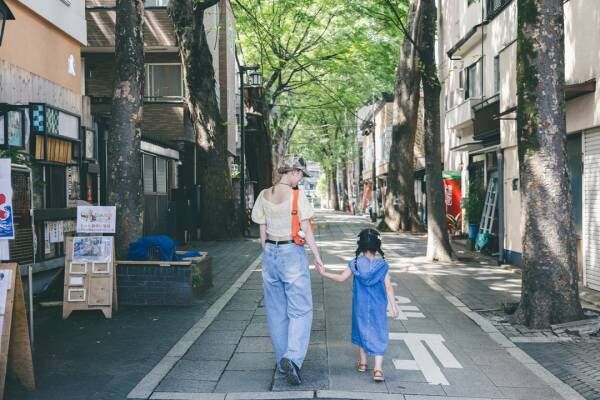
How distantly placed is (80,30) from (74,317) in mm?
7543

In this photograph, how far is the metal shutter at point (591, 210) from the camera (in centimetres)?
1180

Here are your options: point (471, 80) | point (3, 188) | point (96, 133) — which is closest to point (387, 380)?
point (3, 188)

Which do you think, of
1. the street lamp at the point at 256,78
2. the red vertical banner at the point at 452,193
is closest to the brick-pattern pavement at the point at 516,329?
the red vertical banner at the point at 452,193

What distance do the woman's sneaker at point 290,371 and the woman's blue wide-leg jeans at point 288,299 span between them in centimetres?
4

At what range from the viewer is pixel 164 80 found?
2441cm

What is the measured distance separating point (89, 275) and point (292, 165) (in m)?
4.32

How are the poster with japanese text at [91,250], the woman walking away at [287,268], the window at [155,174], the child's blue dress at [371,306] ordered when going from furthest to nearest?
the window at [155,174] < the poster with japanese text at [91,250] < the child's blue dress at [371,306] < the woman walking away at [287,268]

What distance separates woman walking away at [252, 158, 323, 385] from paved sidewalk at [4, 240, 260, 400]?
4.63ft

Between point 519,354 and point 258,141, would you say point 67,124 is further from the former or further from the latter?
point 258,141

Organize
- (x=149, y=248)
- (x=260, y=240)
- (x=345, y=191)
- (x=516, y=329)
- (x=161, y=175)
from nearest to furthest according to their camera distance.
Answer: (x=516, y=329)
(x=149, y=248)
(x=260, y=240)
(x=161, y=175)
(x=345, y=191)

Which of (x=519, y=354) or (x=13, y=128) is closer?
(x=519, y=354)

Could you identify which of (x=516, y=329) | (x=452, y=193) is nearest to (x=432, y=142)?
(x=516, y=329)

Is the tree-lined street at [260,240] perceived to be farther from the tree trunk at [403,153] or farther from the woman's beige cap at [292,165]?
the tree trunk at [403,153]

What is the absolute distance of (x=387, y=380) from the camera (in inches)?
244
